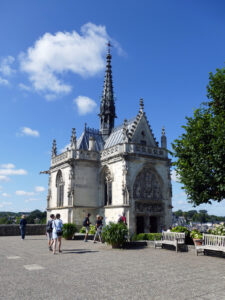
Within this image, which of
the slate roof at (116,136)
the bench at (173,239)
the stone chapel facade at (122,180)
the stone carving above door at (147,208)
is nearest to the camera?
the bench at (173,239)

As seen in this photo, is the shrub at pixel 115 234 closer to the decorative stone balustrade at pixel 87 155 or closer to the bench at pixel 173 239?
the bench at pixel 173 239

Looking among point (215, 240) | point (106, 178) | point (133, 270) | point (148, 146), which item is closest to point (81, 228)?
point (106, 178)

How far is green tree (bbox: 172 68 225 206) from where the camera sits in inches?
664

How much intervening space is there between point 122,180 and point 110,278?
19.9 m

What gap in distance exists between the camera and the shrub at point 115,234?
16203mm

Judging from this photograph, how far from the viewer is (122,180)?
2870 centimetres

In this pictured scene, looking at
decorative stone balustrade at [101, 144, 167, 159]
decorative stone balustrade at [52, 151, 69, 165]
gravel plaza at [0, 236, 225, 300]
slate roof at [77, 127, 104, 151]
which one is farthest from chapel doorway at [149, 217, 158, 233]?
gravel plaza at [0, 236, 225, 300]

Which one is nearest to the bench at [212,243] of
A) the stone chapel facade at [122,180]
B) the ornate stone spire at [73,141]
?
the stone chapel facade at [122,180]

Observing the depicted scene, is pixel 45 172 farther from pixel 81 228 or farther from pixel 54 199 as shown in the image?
pixel 81 228

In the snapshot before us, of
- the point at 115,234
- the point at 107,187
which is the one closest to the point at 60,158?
the point at 107,187

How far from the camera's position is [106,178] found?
31625mm

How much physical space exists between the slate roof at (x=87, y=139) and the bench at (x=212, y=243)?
72.1ft

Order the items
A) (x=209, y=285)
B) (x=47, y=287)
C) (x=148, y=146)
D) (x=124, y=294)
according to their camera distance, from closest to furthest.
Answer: (x=124, y=294)
(x=47, y=287)
(x=209, y=285)
(x=148, y=146)

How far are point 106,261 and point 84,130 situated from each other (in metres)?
26.3
